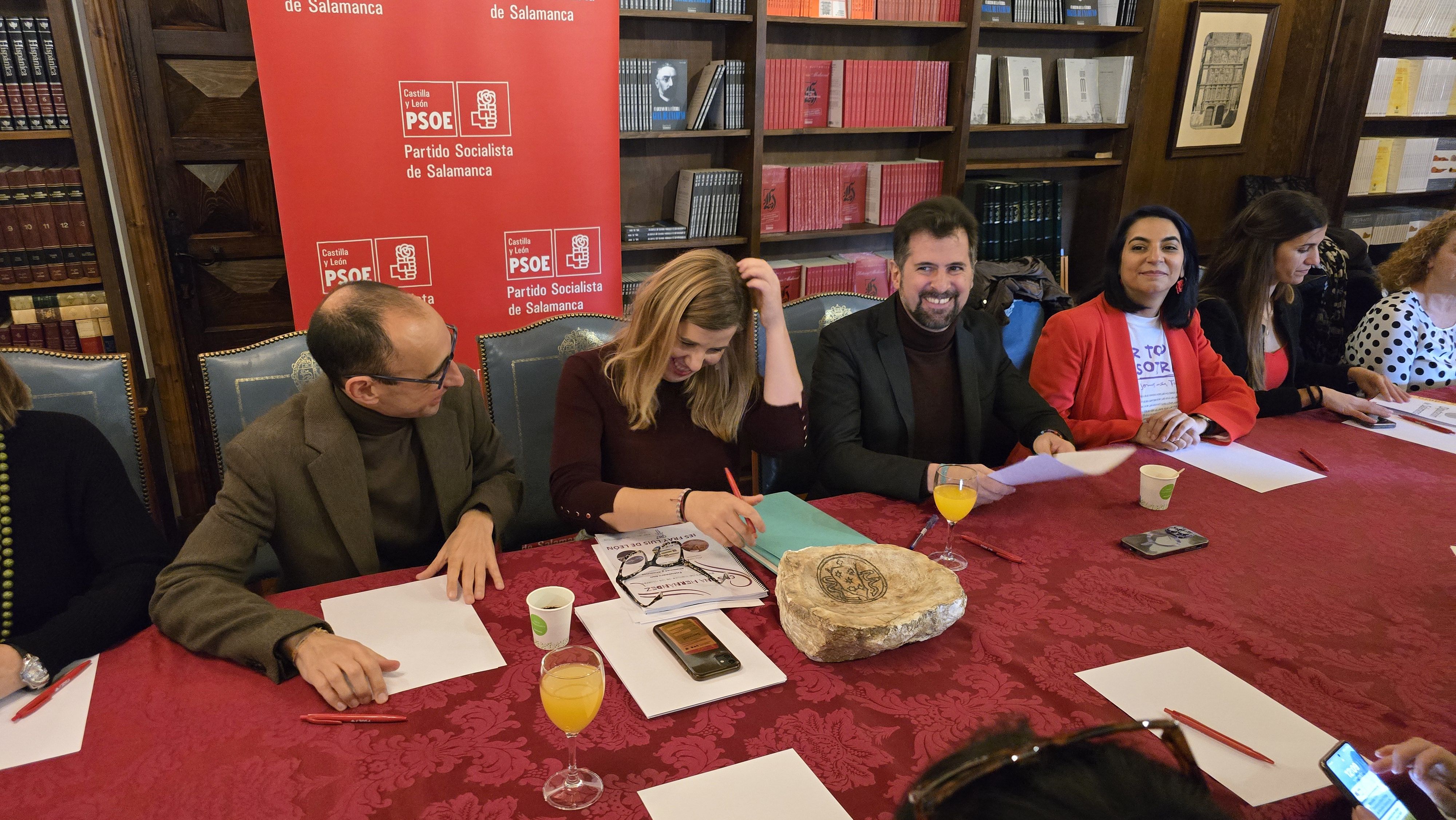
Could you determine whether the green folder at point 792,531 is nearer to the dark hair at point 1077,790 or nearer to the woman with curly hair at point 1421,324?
the dark hair at point 1077,790

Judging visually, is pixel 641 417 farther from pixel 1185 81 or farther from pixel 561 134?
pixel 1185 81

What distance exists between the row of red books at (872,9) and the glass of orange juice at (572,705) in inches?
121

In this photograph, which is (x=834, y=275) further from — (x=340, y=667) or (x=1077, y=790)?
(x=1077, y=790)

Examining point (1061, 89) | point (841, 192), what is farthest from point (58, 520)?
point (1061, 89)

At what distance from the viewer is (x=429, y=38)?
280cm

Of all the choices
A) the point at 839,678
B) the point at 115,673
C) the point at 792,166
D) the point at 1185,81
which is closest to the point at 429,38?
the point at 792,166

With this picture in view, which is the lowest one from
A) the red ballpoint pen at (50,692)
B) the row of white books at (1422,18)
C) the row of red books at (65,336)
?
the red ballpoint pen at (50,692)

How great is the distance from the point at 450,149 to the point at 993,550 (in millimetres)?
2304

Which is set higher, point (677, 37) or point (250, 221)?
point (677, 37)

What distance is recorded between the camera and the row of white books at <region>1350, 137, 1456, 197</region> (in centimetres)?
477

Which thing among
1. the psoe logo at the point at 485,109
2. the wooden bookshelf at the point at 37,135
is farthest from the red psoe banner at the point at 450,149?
the wooden bookshelf at the point at 37,135

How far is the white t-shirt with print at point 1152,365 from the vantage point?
93.3 inches

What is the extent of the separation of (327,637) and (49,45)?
2.61 meters

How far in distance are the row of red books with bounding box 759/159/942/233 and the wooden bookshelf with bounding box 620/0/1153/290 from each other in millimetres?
55
